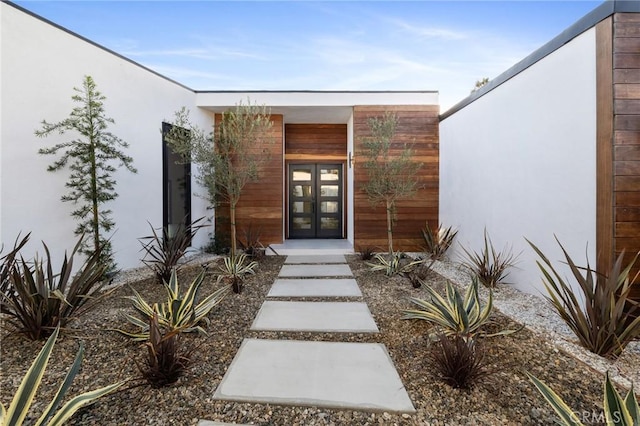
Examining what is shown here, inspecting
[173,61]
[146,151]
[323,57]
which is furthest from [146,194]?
[323,57]

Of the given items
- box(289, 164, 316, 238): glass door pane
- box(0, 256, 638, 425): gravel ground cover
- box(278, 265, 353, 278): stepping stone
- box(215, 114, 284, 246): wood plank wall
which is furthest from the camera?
box(289, 164, 316, 238): glass door pane

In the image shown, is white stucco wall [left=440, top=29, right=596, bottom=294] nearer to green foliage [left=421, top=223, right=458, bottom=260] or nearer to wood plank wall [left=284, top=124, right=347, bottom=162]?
green foliage [left=421, top=223, right=458, bottom=260]

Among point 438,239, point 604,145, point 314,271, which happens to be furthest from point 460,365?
point 438,239

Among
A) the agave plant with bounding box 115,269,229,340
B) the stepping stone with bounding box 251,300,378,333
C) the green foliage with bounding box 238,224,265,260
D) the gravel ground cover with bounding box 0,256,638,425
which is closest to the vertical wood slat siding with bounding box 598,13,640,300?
the gravel ground cover with bounding box 0,256,638,425

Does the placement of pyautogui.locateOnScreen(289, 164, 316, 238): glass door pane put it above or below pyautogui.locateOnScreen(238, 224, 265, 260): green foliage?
above

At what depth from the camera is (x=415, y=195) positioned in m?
6.48

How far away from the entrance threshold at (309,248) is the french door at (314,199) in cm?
72

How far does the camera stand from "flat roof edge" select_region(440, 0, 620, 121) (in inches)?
102

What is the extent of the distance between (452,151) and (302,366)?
5221 millimetres

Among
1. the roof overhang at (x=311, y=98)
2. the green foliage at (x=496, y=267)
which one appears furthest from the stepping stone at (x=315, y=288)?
the roof overhang at (x=311, y=98)

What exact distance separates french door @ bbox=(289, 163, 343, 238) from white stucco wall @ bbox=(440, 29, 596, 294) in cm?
365

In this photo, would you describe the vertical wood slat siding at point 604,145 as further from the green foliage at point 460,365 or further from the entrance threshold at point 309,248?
the entrance threshold at point 309,248

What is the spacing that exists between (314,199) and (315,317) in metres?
5.37

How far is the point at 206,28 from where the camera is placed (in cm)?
619
